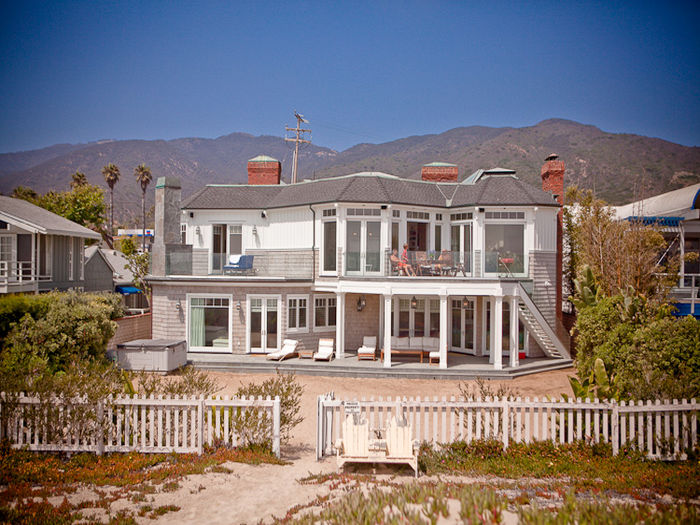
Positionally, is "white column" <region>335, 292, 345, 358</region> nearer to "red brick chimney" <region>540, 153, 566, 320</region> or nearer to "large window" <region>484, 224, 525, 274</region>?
"large window" <region>484, 224, 525, 274</region>

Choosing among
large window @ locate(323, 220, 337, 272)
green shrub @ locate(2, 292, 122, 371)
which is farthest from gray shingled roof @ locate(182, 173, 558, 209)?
green shrub @ locate(2, 292, 122, 371)

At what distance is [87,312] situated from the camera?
1595cm

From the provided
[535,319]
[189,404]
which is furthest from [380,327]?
[189,404]

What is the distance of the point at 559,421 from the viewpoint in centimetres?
959

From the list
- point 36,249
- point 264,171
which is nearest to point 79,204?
point 36,249

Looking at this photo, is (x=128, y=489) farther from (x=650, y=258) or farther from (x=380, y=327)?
(x=650, y=258)

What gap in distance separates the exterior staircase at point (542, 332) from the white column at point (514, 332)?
45.9 inches

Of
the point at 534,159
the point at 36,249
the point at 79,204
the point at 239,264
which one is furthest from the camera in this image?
the point at 534,159

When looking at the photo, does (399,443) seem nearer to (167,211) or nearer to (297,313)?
(297,313)

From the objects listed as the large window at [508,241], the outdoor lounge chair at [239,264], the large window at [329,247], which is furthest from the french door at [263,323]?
the large window at [508,241]

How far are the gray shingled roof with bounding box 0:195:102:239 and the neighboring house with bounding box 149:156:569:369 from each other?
6.17 metres

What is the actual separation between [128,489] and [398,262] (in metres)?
13.2

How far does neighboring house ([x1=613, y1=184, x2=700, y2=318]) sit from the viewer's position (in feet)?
67.0

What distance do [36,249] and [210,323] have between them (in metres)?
9.92
